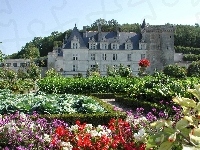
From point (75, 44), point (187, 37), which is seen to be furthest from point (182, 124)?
point (187, 37)

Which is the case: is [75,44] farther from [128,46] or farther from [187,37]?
[187,37]

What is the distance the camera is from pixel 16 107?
9.96 metres

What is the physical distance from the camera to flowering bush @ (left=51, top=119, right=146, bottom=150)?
406cm

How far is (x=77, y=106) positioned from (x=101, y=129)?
5.78 meters

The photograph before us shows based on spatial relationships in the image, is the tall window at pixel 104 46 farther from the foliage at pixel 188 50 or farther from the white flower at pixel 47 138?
the white flower at pixel 47 138

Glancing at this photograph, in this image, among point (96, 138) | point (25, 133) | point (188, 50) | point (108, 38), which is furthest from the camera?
point (188, 50)

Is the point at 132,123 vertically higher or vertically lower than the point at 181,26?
lower

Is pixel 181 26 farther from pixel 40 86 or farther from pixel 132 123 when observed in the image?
pixel 132 123

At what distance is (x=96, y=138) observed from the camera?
4.34 metres

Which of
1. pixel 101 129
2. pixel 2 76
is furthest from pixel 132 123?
pixel 2 76

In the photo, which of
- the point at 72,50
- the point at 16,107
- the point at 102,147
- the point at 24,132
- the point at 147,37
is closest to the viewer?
the point at 102,147

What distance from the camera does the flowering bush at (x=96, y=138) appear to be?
4059mm

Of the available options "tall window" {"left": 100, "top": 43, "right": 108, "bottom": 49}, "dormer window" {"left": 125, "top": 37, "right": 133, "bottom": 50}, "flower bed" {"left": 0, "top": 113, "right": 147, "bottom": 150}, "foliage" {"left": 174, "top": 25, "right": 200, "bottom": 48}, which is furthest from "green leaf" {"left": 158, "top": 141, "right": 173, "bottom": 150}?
"foliage" {"left": 174, "top": 25, "right": 200, "bottom": 48}

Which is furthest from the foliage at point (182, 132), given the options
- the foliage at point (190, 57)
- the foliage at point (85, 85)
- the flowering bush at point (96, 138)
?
the foliage at point (190, 57)
